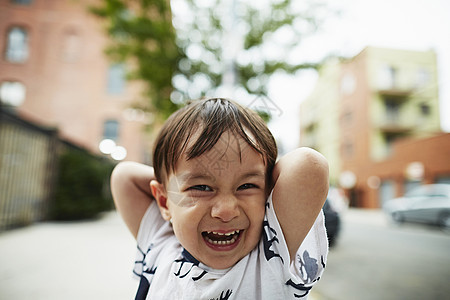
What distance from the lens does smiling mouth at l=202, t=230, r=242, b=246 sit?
81cm

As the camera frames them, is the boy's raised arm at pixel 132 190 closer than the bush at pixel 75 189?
Yes

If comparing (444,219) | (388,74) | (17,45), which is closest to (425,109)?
(388,74)

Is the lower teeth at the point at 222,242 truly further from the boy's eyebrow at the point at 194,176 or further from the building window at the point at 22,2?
the building window at the point at 22,2

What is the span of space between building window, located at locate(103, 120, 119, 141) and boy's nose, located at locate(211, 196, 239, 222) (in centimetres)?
1646

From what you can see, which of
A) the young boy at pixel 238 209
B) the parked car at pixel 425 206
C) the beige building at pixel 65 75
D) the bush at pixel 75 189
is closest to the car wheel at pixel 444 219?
the parked car at pixel 425 206

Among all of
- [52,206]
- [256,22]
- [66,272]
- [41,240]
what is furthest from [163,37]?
[66,272]

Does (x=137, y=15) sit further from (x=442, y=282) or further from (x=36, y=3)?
(x=442, y=282)

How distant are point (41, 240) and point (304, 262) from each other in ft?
14.9

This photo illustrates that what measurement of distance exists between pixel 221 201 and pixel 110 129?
55.1ft

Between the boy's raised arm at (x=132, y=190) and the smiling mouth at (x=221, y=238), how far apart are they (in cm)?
41

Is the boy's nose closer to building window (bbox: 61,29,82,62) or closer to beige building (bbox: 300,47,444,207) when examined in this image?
beige building (bbox: 300,47,444,207)

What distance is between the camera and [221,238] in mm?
813

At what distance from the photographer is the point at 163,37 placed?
277 inches

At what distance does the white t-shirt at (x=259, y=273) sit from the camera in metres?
0.78
